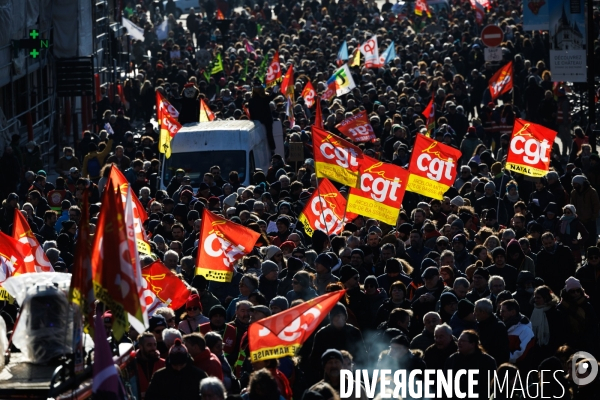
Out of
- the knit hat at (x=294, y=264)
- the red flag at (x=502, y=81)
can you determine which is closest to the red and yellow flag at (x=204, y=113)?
the red flag at (x=502, y=81)

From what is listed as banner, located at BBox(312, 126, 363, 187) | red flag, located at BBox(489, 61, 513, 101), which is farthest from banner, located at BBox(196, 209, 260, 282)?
red flag, located at BBox(489, 61, 513, 101)

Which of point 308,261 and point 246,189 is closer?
point 308,261

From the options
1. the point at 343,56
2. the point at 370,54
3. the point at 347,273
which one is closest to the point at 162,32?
the point at 343,56

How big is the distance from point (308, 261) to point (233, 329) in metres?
2.91

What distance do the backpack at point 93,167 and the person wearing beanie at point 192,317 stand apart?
1081cm

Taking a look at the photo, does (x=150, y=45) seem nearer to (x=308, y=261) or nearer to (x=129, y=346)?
(x=308, y=261)

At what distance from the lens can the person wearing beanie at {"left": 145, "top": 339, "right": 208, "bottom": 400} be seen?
9766 mm

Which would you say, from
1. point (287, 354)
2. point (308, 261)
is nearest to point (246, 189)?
point (308, 261)

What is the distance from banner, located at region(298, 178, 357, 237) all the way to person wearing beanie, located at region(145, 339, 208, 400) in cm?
702

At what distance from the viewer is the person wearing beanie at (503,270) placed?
14211mm

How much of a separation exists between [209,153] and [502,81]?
30.6ft

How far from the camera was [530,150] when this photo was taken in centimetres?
1873

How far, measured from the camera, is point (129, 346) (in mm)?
9195

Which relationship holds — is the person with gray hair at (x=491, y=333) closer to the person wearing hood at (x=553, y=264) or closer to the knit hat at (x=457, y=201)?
the person wearing hood at (x=553, y=264)
